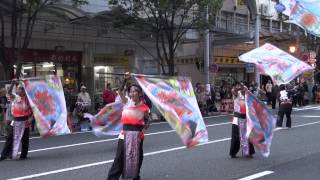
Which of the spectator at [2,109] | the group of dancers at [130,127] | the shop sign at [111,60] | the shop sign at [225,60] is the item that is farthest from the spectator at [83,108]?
the shop sign at [225,60]

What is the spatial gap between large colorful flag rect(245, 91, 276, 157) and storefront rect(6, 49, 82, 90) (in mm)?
15643

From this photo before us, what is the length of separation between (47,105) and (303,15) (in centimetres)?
580

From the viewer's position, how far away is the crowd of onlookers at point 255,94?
87.4ft

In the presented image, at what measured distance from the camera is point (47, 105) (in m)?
12.3

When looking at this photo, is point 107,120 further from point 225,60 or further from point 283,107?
point 225,60

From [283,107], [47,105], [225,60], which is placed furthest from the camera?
[225,60]

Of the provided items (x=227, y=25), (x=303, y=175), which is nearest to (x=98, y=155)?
(x=303, y=175)

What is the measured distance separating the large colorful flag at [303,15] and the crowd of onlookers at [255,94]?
39.4ft

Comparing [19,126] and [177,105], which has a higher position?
[177,105]

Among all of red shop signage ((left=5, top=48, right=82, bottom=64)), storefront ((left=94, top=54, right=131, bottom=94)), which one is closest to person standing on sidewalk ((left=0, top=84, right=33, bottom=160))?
red shop signage ((left=5, top=48, right=82, bottom=64))

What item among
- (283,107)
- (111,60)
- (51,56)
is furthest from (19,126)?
(111,60)

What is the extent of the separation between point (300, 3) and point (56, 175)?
18.5ft

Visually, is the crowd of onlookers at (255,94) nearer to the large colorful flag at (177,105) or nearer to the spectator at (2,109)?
the spectator at (2,109)

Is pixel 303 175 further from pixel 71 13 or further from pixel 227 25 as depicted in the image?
pixel 227 25
